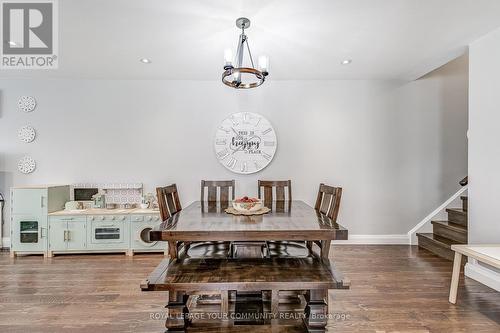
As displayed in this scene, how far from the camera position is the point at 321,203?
2799 millimetres

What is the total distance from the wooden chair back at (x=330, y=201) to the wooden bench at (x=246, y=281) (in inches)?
18.2

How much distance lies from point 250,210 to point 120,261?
210cm

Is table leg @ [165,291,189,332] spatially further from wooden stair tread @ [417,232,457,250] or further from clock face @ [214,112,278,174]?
wooden stair tread @ [417,232,457,250]

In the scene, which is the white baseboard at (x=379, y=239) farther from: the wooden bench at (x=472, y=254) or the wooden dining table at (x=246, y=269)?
the wooden dining table at (x=246, y=269)

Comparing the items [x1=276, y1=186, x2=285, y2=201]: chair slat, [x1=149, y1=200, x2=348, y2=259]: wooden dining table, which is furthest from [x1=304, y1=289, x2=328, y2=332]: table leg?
[x1=276, y1=186, x2=285, y2=201]: chair slat

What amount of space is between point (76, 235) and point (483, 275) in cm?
459

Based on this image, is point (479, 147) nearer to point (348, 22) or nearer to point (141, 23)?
point (348, 22)

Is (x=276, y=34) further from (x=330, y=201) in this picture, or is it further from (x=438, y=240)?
(x=438, y=240)

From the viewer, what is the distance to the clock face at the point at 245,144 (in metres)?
4.22

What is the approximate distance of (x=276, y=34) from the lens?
2.79 meters

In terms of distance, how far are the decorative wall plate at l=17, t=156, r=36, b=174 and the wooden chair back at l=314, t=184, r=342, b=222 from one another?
4.05 m

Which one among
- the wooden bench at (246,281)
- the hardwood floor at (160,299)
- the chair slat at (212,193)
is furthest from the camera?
the chair slat at (212,193)

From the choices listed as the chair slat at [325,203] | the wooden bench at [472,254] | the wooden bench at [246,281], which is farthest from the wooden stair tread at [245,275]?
the wooden bench at [472,254]

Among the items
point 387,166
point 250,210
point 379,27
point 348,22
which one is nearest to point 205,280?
point 250,210
